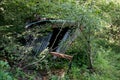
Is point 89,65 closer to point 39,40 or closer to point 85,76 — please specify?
point 85,76

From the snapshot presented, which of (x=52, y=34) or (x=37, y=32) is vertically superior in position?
(x=37, y=32)

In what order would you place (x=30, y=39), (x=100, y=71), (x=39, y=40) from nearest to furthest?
(x=30, y=39) → (x=39, y=40) → (x=100, y=71)

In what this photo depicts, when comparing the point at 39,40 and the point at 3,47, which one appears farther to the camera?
the point at 39,40

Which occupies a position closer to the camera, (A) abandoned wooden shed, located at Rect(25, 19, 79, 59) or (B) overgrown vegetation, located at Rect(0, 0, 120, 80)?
(B) overgrown vegetation, located at Rect(0, 0, 120, 80)

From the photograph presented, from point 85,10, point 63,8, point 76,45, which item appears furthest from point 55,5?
point 76,45

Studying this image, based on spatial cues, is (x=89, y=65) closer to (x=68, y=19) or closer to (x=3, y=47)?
(x=68, y=19)

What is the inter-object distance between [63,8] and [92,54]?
2.09 metres

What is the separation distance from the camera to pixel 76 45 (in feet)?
21.9

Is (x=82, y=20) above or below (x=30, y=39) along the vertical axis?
above

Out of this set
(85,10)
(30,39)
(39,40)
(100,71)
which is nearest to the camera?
(85,10)

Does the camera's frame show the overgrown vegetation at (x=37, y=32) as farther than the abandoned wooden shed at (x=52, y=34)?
No

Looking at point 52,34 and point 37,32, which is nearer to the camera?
point 37,32

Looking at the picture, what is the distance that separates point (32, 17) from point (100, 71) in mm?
2305

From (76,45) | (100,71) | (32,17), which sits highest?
(32,17)
